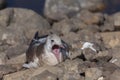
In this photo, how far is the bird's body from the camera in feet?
27.9

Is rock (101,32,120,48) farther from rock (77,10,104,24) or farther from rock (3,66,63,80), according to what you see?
rock (3,66,63,80)

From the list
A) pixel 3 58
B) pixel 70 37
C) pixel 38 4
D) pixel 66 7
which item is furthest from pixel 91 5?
pixel 3 58

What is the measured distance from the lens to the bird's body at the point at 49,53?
8508mm

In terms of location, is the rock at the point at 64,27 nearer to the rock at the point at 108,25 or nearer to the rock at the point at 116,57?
the rock at the point at 108,25

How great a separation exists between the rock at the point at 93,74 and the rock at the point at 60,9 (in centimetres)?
787

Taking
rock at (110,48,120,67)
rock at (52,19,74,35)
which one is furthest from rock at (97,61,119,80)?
rock at (52,19,74,35)

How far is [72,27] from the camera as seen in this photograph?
42.2 ft

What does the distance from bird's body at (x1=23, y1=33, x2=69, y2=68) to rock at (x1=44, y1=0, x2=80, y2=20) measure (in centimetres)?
664

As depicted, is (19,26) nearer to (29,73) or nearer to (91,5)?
(29,73)

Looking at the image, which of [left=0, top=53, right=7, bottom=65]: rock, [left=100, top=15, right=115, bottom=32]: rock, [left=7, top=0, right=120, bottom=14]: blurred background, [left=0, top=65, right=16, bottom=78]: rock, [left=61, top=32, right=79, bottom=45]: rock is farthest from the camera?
[left=7, top=0, right=120, bottom=14]: blurred background

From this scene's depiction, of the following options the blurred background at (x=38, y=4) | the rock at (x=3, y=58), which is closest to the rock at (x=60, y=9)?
the blurred background at (x=38, y=4)

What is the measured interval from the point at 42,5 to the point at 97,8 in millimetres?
1981

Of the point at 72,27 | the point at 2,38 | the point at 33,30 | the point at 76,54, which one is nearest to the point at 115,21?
the point at 72,27

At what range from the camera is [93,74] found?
7.72 metres
